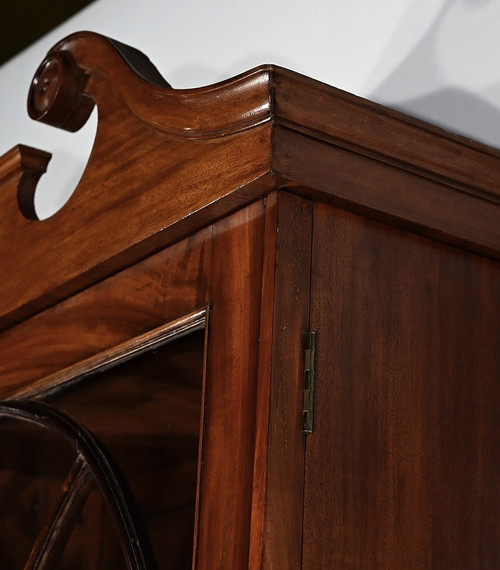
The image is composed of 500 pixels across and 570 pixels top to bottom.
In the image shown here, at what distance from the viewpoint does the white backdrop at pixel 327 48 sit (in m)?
0.88

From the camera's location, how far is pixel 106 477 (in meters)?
0.64

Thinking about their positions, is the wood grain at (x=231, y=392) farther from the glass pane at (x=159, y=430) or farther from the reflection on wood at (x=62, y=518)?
the reflection on wood at (x=62, y=518)

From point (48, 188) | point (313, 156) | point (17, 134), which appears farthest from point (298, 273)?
point (17, 134)

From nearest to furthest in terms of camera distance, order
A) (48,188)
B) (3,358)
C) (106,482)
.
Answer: (106,482), (3,358), (48,188)

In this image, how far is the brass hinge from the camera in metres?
0.53

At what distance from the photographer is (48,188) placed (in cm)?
136

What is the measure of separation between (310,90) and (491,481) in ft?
0.89

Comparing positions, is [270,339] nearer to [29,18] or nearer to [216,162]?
[216,162]

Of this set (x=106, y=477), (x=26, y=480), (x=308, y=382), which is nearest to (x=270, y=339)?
(x=308, y=382)

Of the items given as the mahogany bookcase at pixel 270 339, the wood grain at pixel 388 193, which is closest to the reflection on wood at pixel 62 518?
the mahogany bookcase at pixel 270 339

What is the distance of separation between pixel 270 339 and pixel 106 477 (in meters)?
0.18

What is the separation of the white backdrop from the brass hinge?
1.22 ft

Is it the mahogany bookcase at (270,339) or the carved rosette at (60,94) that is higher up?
the carved rosette at (60,94)

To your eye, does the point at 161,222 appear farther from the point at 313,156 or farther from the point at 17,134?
the point at 17,134
